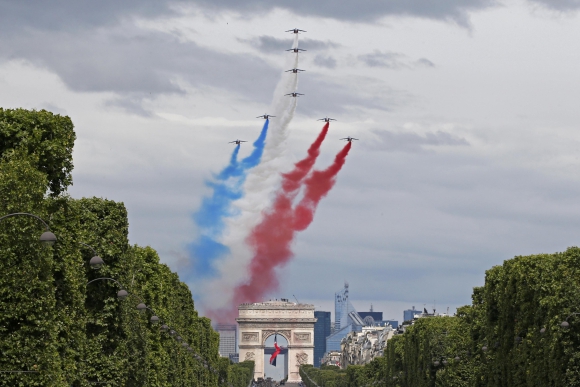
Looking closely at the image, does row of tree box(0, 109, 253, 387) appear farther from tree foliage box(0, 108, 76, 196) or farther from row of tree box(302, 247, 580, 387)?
row of tree box(302, 247, 580, 387)

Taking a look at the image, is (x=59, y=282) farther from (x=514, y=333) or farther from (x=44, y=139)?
(x=514, y=333)

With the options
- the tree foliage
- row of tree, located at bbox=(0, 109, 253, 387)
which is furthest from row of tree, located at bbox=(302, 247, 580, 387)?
the tree foliage

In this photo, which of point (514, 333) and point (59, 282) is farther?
point (514, 333)

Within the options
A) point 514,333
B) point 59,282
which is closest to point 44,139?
point 59,282

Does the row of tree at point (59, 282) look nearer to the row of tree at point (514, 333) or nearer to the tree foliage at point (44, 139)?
the tree foliage at point (44, 139)

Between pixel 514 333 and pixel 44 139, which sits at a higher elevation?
pixel 44 139

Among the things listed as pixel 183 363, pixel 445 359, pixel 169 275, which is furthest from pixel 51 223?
pixel 445 359
